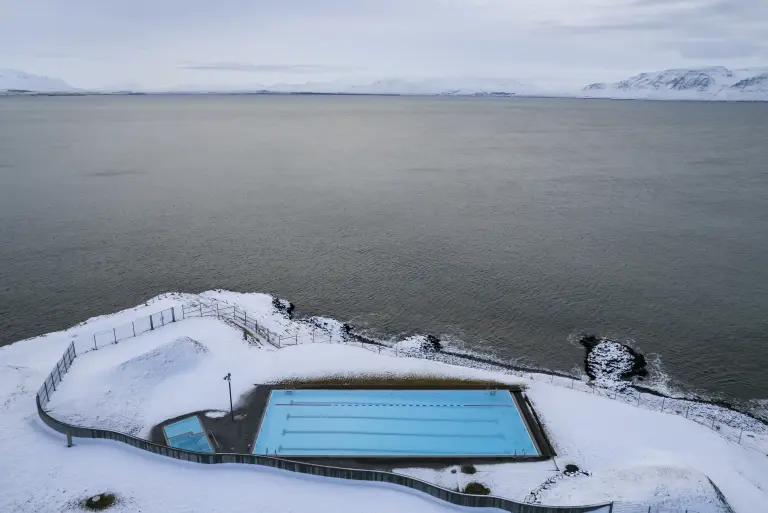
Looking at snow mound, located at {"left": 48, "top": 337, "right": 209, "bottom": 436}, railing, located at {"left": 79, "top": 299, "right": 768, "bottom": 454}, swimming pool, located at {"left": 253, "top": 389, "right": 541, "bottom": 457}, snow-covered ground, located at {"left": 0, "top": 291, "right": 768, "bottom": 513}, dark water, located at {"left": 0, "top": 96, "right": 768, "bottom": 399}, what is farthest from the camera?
dark water, located at {"left": 0, "top": 96, "right": 768, "bottom": 399}

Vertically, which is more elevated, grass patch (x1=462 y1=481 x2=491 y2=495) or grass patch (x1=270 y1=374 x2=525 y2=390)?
grass patch (x1=270 y1=374 x2=525 y2=390)

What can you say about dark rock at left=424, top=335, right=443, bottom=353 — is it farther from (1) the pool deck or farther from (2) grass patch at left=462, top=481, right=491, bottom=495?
(2) grass patch at left=462, top=481, right=491, bottom=495

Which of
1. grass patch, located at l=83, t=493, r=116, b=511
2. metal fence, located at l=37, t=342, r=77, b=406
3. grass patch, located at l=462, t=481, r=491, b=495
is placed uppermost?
metal fence, located at l=37, t=342, r=77, b=406

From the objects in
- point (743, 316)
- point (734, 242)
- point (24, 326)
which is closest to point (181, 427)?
point (24, 326)

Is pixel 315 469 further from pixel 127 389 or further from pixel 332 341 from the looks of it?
pixel 332 341

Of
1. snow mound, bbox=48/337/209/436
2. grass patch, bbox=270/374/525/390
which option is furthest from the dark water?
snow mound, bbox=48/337/209/436

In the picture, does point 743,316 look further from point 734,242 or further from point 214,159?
point 214,159
